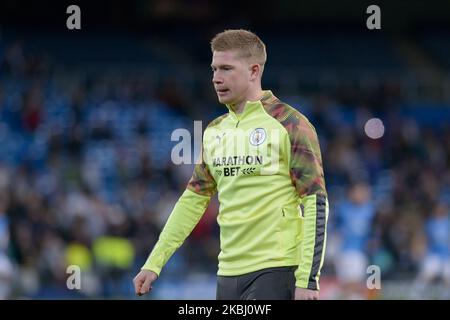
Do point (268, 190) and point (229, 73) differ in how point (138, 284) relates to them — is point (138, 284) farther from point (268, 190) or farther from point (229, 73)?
point (229, 73)

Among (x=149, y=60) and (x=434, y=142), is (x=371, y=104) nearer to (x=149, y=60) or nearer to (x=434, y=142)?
(x=434, y=142)

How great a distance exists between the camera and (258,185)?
19.7ft

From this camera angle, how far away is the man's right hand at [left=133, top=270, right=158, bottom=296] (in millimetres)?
6078

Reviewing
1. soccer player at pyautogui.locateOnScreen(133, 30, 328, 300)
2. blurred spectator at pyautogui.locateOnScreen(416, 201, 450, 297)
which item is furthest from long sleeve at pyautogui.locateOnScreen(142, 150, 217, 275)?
blurred spectator at pyautogui.locateOnScreen(416, 201, 450, 297)

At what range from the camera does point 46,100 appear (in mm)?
19641

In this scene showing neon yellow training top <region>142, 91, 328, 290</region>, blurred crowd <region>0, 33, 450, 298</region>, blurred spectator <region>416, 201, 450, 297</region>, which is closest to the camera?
neon yellow training top <region>142, 91, 328, 290</region>

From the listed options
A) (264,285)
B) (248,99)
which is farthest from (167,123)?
(264,285)

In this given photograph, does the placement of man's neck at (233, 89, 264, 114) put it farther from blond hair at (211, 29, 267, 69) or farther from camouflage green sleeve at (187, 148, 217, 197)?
camouflage green sleeve at (187, 148, 217, 197)

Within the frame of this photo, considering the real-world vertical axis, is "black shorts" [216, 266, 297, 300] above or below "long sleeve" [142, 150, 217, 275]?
below

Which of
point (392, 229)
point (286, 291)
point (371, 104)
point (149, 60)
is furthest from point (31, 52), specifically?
point (286, 291)

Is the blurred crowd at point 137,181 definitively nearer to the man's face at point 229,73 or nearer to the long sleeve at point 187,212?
the long sleeve at point 187,212

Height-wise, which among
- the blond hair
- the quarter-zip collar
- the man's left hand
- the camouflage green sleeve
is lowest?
the man's left hand

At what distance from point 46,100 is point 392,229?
6665 millimetres

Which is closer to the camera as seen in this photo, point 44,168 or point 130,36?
point 44,168
